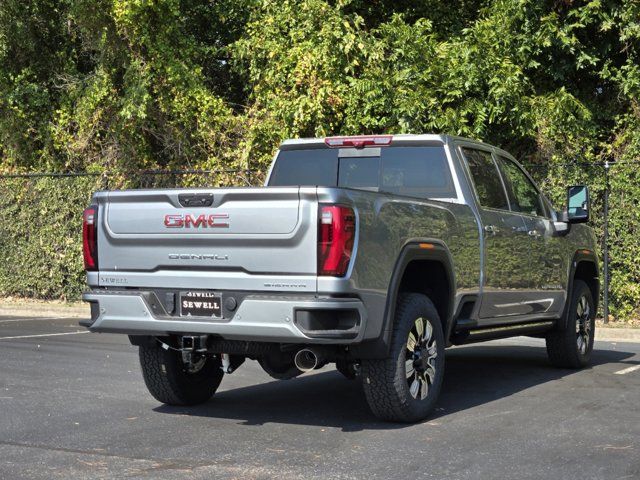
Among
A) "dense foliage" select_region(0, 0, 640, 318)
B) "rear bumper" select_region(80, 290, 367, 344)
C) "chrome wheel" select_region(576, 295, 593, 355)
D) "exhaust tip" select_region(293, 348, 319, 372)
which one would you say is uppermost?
"dense foliage" select_region(0, 0, 640, 318)

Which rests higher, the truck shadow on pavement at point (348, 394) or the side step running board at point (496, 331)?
the side step running board at point (496, 331)

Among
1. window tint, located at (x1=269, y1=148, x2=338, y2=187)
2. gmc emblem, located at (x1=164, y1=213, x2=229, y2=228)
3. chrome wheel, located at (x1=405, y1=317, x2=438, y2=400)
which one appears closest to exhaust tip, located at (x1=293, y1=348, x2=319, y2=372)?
chrome wheel, located at (x1=405, y1=317, x2=438, y2=400)

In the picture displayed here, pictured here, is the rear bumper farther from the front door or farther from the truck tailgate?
the front door

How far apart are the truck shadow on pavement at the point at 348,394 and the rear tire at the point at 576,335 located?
129mm

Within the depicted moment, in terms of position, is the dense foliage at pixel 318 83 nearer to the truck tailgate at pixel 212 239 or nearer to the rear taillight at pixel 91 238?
the rear taillight at pixel 91 238

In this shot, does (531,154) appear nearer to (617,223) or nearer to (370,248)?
(617,223)

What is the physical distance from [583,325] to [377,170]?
319 cm

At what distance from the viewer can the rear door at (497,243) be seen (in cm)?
877

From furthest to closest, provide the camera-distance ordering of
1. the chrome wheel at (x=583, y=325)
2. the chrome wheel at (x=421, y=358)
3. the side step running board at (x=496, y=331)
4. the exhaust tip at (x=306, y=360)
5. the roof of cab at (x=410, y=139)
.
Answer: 1. the chrome wheel at (x=583, y=325)
2. the roof of cab at (x=410, y=139)
3. the side step running board at (x=496, y=331)
4. the chrome wheel at (x=421, y=358)
5. the exhaust tip at (x=306, y=360)

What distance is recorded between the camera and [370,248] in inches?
273

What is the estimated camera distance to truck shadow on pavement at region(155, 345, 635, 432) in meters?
7.84

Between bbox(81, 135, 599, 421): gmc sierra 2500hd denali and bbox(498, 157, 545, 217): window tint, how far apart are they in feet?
1.46

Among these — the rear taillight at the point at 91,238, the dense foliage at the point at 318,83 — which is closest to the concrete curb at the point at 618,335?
the dense foliage at the point at 318,83

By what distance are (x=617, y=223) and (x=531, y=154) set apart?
216 centimetres
